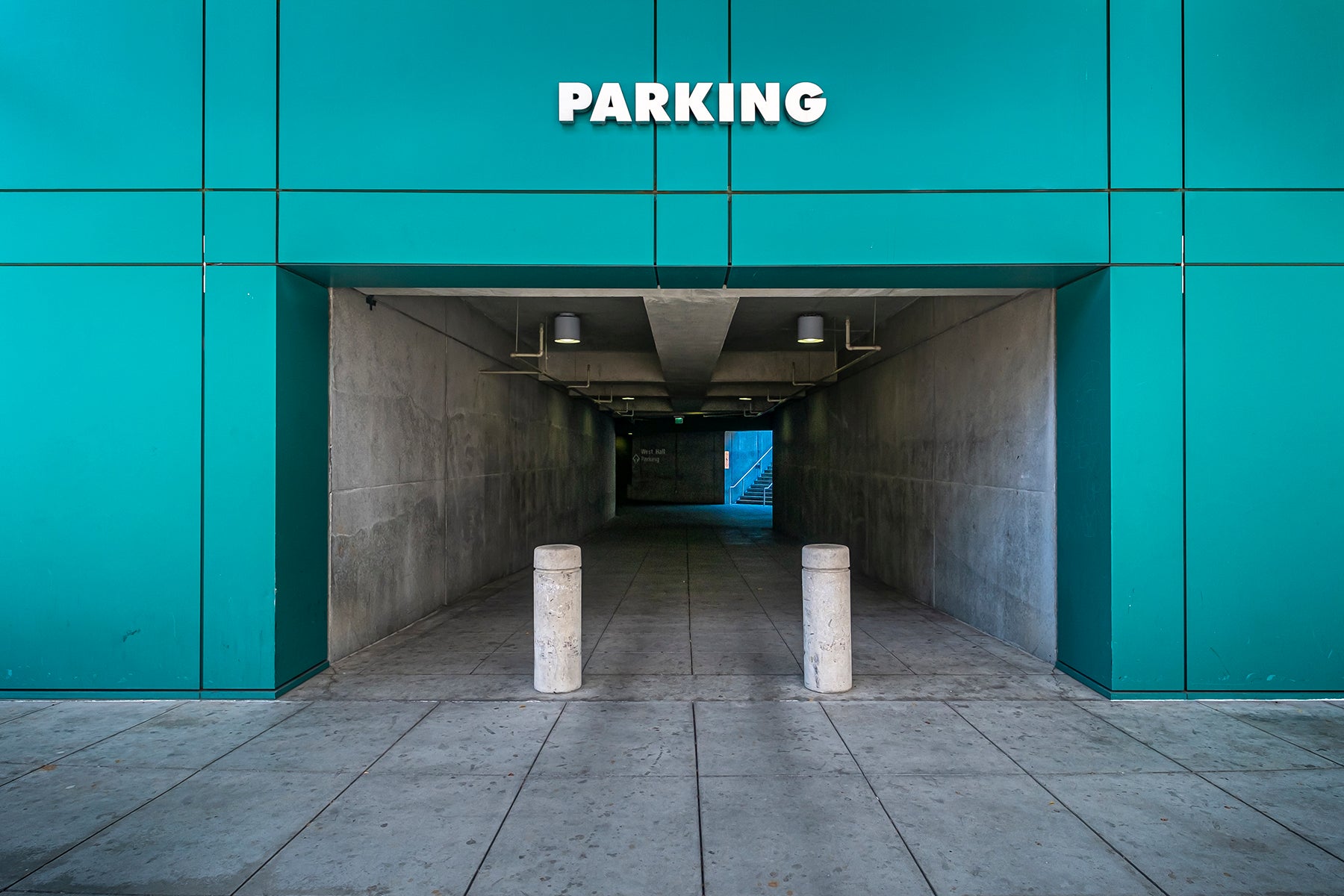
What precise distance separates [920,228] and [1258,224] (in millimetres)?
2814

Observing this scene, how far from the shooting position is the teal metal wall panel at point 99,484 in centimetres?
586

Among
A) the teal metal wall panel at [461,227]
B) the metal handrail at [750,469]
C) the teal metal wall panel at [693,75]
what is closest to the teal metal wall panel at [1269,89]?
the teal metal wall panel at [693,75]

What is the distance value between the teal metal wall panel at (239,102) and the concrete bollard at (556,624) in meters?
4.03

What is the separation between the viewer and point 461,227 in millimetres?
6016

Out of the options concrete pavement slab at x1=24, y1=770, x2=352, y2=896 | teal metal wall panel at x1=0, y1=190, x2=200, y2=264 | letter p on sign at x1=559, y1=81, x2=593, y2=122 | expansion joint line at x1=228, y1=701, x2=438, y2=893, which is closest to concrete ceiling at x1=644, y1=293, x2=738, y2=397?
letter p on sign at x1=559, y1=81, x2=593, y2=122

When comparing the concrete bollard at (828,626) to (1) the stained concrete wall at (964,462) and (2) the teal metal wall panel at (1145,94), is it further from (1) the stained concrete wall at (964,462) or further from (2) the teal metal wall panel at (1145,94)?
(2) the teal metal wall panel at (1145,94)

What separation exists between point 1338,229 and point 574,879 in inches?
300

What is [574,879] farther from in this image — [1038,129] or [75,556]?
[1038,129]

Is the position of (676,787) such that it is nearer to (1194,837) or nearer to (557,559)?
(557,559)

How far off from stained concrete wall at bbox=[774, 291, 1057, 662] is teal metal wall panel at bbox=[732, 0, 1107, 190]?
153cm

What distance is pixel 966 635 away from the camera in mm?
8047

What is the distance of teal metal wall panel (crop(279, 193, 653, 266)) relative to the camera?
5980 millimetres

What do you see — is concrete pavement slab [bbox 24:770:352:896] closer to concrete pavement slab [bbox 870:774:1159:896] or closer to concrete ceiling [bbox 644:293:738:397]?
concrete pavement slab [bbox 870:774:1159:896]

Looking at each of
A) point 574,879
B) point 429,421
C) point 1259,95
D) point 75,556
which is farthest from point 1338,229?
point 75,556
